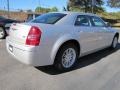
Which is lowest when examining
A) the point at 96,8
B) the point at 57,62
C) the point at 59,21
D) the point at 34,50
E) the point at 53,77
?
the point at 53,77

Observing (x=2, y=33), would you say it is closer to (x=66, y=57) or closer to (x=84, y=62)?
(x=84, y=62)

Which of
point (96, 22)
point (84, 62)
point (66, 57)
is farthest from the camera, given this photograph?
point (96, 22)

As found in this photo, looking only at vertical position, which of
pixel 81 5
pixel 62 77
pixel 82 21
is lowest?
pixel 62 77

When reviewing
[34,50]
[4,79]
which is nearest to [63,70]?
[34,50]

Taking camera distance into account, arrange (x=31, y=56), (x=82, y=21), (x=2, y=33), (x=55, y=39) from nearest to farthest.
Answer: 1. (x=31, y=56)
2. (x=55, y=39)
3. (x=82, y=21)
4. (x=2, y=33)

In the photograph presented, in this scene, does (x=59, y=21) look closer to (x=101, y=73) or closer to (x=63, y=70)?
(x=63, y=70)

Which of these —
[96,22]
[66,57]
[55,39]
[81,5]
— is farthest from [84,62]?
[81,5]

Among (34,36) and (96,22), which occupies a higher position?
(96,22)

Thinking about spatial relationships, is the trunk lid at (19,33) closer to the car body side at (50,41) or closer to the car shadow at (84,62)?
the car body side at (50,41)

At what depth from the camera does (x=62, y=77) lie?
478 cm

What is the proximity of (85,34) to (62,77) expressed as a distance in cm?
154

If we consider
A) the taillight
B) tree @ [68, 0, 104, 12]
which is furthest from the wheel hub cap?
tree @ [68, 0, 104, 12]

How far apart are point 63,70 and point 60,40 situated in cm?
85

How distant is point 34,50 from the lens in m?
4.44
